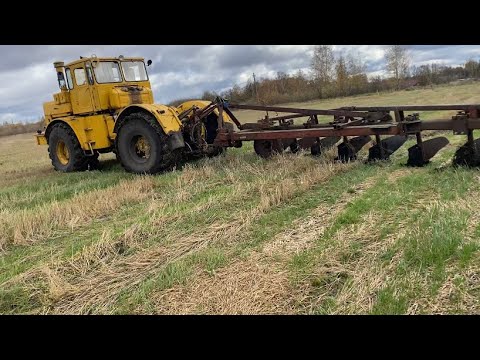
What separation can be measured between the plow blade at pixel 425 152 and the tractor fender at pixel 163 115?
4500mm

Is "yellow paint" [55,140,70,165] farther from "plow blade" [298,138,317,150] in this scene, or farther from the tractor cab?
"plow blade" [298,138,317,150]

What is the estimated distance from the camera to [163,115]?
29.1 feet

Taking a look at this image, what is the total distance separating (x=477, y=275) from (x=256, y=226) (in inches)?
93.3

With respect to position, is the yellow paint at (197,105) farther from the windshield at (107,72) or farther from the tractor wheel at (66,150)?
the tractor wheel at (66,150)

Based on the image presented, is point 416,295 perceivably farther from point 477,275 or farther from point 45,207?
point 45,207

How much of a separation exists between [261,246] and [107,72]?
7.47 meters

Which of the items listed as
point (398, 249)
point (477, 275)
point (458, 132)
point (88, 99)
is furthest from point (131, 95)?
point (477, 275)

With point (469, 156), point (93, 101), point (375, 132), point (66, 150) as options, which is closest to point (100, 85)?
point (93, 101)

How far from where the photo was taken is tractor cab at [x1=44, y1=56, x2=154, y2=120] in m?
10.0

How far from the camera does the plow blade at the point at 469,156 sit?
644 cm

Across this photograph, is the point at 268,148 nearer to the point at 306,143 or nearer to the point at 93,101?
the point at 306,143

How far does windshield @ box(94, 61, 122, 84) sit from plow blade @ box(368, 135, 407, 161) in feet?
20.1

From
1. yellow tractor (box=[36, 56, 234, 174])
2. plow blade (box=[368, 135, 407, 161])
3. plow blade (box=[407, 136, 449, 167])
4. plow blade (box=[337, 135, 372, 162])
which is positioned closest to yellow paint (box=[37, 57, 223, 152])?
yellow tractor (box=[36, 56, 234, 174])

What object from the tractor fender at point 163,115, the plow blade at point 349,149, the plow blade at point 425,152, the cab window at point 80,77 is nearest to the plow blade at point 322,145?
the plow blade at point 349,149
